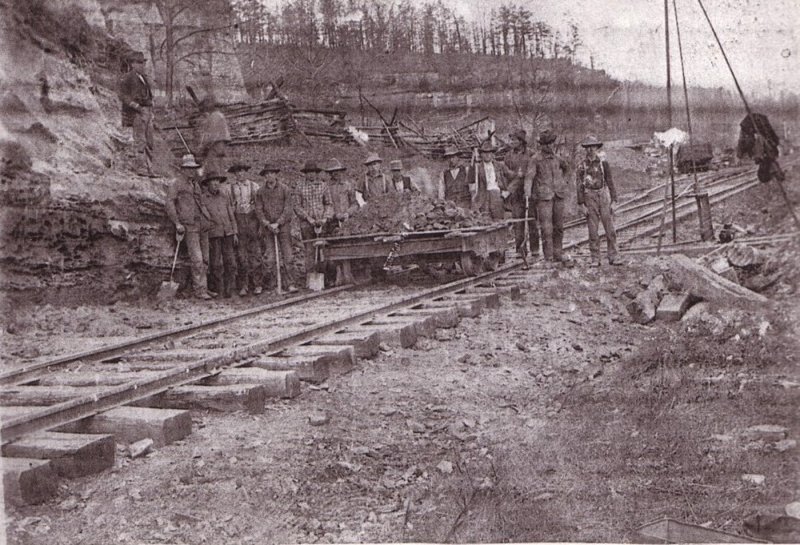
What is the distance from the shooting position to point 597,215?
10.3 metres

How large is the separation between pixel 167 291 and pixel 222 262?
1.01 metres

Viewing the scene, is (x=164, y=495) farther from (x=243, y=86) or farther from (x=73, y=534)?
(x=243, y=86)

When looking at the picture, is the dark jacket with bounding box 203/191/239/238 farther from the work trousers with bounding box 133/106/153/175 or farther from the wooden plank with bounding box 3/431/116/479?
the wooden plank with bounding box 3/431/116/479

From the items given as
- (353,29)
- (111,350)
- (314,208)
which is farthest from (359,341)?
(353,29)

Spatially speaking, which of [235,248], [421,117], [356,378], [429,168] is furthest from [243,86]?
[356,378]

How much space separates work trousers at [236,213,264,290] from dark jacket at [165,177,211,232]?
727 millimetres

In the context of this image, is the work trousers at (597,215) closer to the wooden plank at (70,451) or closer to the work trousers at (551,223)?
the work trousers at (551,223)

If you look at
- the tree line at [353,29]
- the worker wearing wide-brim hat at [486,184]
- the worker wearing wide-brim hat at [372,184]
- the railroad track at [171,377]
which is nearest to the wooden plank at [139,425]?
the railroad track at [171,377]

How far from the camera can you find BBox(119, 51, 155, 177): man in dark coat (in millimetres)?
11523

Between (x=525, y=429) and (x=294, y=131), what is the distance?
17.7 m

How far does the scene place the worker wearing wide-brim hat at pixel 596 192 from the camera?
10133 mm

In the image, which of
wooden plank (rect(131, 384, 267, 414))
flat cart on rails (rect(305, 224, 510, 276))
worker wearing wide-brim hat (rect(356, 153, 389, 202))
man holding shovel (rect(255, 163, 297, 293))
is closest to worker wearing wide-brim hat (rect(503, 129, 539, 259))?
flat cart on rails (rect(305, 224, 510, 276))

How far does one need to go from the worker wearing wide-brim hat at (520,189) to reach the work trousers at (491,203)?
1.14 ft

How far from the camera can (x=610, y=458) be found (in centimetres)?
336
